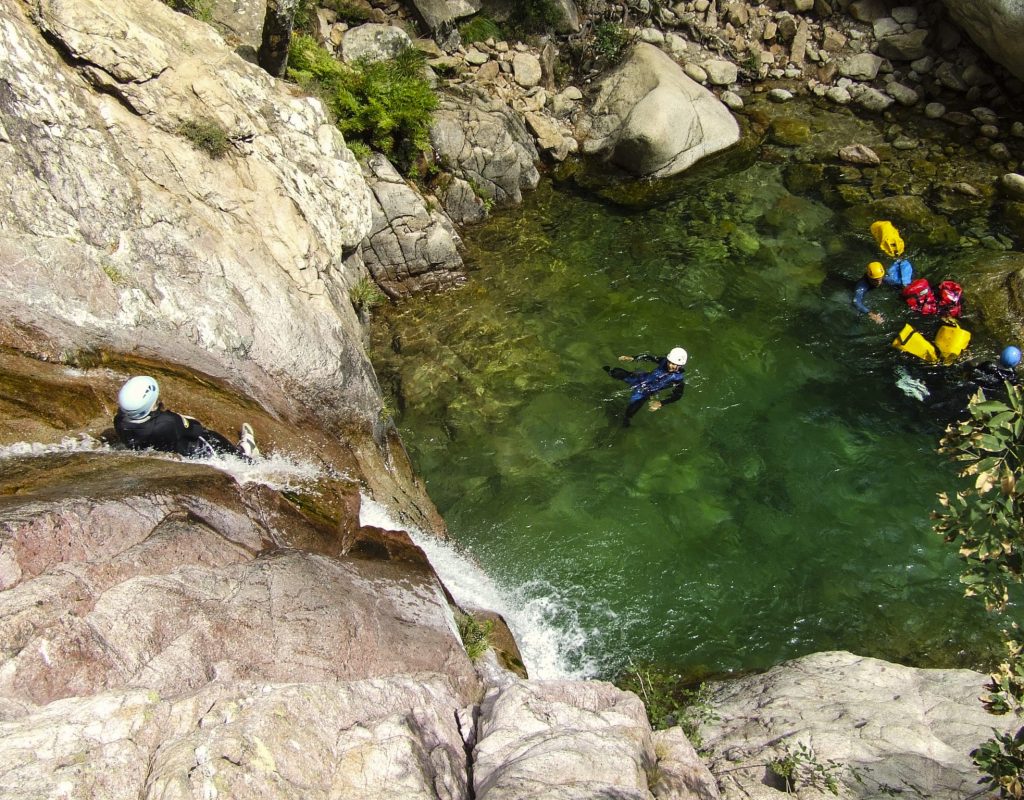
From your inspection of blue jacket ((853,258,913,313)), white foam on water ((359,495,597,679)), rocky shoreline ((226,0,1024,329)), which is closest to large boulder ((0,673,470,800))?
white foam on water ((359,495,597,679))

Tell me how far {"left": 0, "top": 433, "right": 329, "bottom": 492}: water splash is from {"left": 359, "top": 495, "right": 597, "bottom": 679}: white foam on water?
913 mm

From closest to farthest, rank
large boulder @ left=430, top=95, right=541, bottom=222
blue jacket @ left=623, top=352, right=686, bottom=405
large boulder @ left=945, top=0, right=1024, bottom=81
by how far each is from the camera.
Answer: blue jacket @ left=623, top=352, right=686, bottom=405 → large boulder @ left=430, top=95, right=541, bottom=222 → large boulder @ left=945, top=0, right=1024, bottom=81

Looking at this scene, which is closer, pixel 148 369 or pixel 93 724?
pixel 93 724

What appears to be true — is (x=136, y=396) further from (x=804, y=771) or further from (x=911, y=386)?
(x=911, y=386)

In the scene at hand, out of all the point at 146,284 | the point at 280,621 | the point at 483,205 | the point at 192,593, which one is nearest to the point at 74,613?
the point at 192,593

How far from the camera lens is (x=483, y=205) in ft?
55.8

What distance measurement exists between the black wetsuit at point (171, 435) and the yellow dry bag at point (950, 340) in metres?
12.4

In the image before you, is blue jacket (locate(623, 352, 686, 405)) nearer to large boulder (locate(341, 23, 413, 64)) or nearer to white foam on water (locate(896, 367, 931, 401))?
white foam on water (locate(896, 367, 931, 401))

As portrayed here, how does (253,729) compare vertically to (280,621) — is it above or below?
above

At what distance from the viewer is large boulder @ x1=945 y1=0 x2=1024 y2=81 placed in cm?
1755

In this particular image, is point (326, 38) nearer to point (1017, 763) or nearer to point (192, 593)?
point (192, 593)

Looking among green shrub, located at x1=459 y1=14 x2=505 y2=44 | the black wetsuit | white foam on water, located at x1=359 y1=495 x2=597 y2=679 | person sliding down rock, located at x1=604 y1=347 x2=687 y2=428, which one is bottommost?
white foam on water, located at x1=359 y1=495 x2=597 y2=679

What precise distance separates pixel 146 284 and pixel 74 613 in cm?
486

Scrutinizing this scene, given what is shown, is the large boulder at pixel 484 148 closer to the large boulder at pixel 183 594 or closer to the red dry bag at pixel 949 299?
the red dry bag at pixel 949 299
